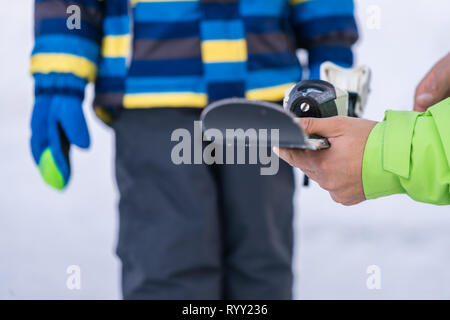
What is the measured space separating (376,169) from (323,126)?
0.08 metres

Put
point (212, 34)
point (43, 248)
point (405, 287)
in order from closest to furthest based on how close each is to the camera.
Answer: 1. point (212, 34)
2. point (405, 287)
3. point (43, 248)

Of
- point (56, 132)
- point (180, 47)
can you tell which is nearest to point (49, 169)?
point (56, 132)

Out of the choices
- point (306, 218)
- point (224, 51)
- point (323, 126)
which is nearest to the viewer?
point (323, 126)

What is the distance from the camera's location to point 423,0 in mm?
2352

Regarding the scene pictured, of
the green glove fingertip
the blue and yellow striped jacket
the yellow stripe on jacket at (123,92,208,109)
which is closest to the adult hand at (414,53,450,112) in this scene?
the blue and yellow striped jacket

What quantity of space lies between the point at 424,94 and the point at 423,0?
1495mm

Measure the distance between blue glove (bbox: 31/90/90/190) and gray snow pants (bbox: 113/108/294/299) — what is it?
0.23 ft

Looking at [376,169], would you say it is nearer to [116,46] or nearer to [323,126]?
[323,126]

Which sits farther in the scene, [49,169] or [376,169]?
[49,169]

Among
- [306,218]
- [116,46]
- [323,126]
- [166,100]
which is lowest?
[306,218]

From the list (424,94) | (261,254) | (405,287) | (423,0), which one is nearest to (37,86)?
(261,254)

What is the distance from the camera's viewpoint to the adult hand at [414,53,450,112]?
98 centimetres

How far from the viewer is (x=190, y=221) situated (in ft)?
3.68
